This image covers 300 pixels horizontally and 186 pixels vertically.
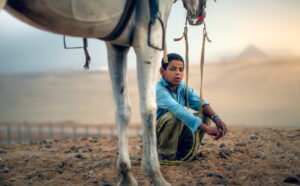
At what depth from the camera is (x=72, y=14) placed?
2295 millimetres

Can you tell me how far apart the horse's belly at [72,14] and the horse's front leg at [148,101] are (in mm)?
504

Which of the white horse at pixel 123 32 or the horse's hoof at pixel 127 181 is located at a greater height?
the white horse at pixel 123 32

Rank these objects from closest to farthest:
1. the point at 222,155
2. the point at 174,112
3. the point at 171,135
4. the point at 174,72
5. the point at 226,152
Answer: the point at 174,112 < the point at 174,72 < the point at 171,135 < the point at 222,155 < the point at 226,152

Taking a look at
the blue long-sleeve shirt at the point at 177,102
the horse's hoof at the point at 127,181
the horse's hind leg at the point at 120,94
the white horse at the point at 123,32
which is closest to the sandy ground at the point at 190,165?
the horse's hoof at the point at 127,181

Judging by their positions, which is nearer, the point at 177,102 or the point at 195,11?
the point at 195,11

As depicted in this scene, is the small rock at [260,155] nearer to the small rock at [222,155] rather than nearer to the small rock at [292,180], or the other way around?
the small rock at [222,155]

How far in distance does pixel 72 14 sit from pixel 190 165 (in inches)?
107

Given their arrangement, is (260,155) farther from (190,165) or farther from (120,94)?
(120,94)

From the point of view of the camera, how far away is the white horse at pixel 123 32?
2.23 meters

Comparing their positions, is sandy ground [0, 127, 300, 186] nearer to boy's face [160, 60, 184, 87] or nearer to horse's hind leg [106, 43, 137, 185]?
horse's hind leg [106, 43, 137, 185]

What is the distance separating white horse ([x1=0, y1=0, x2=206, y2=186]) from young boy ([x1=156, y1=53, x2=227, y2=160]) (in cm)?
62

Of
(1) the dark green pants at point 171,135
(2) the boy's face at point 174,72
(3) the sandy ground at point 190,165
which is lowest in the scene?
(3) the sandy ground at point 190,165

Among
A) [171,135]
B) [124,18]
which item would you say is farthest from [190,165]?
[124,18]

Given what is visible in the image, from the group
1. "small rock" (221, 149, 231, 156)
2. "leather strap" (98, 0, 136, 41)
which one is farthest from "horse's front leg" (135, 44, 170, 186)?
"small rock" (221, 149, 231, 156)
